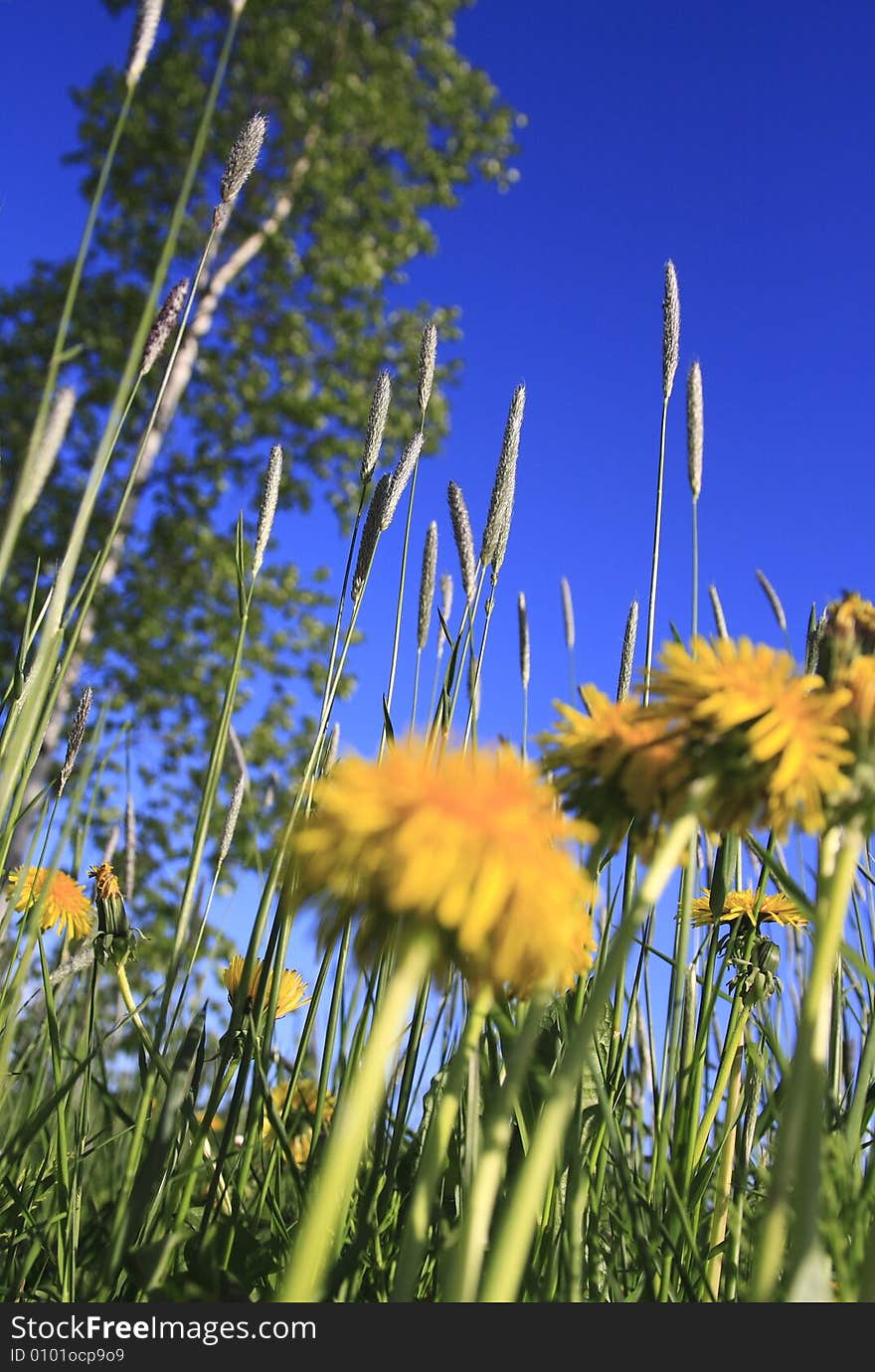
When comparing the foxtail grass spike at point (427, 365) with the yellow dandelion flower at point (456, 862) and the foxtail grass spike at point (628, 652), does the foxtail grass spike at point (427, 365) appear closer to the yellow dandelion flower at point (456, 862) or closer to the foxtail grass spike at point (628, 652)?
the foxtail grass spike at point (628, 652)

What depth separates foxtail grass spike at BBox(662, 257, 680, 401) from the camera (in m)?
0.82

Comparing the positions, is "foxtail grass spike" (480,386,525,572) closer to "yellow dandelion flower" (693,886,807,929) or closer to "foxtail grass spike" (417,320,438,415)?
"foxtail grass spike" (417,320,438,415)

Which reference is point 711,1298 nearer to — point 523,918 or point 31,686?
point 523,918

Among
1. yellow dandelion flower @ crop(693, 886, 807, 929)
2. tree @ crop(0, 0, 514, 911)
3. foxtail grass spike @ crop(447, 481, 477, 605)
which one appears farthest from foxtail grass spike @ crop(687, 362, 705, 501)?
tree @ crop(0, 0, 514, 911)

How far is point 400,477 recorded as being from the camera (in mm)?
733

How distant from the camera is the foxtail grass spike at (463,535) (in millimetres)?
720

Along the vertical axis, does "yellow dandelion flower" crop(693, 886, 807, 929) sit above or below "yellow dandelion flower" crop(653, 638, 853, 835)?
above

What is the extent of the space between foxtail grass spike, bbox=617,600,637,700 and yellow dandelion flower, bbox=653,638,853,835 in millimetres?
443

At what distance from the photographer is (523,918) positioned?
27 centimetres

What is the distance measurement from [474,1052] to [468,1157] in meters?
0.05

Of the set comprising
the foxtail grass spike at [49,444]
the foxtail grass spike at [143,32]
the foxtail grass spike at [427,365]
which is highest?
the foxtail grass spike at [427,365]

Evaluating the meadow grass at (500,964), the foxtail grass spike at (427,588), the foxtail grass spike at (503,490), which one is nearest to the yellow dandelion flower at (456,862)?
the meadow grass at (500,964)

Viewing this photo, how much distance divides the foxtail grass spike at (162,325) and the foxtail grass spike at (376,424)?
0.51 ft

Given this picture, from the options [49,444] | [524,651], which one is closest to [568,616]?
[524,651]
